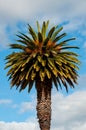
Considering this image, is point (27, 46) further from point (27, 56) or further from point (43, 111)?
point (43, 111)

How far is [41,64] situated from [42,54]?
173 centimetres

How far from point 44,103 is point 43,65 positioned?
4.88 m

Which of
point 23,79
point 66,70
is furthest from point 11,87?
point 66,70

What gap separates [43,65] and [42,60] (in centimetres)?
131

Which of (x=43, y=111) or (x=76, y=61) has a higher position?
(x=76, y=61)

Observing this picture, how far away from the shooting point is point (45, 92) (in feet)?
308

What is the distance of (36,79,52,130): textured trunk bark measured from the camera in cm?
9288

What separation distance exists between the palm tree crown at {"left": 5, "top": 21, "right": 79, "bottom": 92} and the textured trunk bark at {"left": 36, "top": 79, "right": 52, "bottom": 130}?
3.10 ft

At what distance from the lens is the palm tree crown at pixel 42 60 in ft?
309

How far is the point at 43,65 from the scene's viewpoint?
306 feet

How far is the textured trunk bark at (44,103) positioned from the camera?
92875 mm

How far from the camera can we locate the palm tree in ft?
307

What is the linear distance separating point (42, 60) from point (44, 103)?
5.66 m

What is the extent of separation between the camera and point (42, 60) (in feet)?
310
